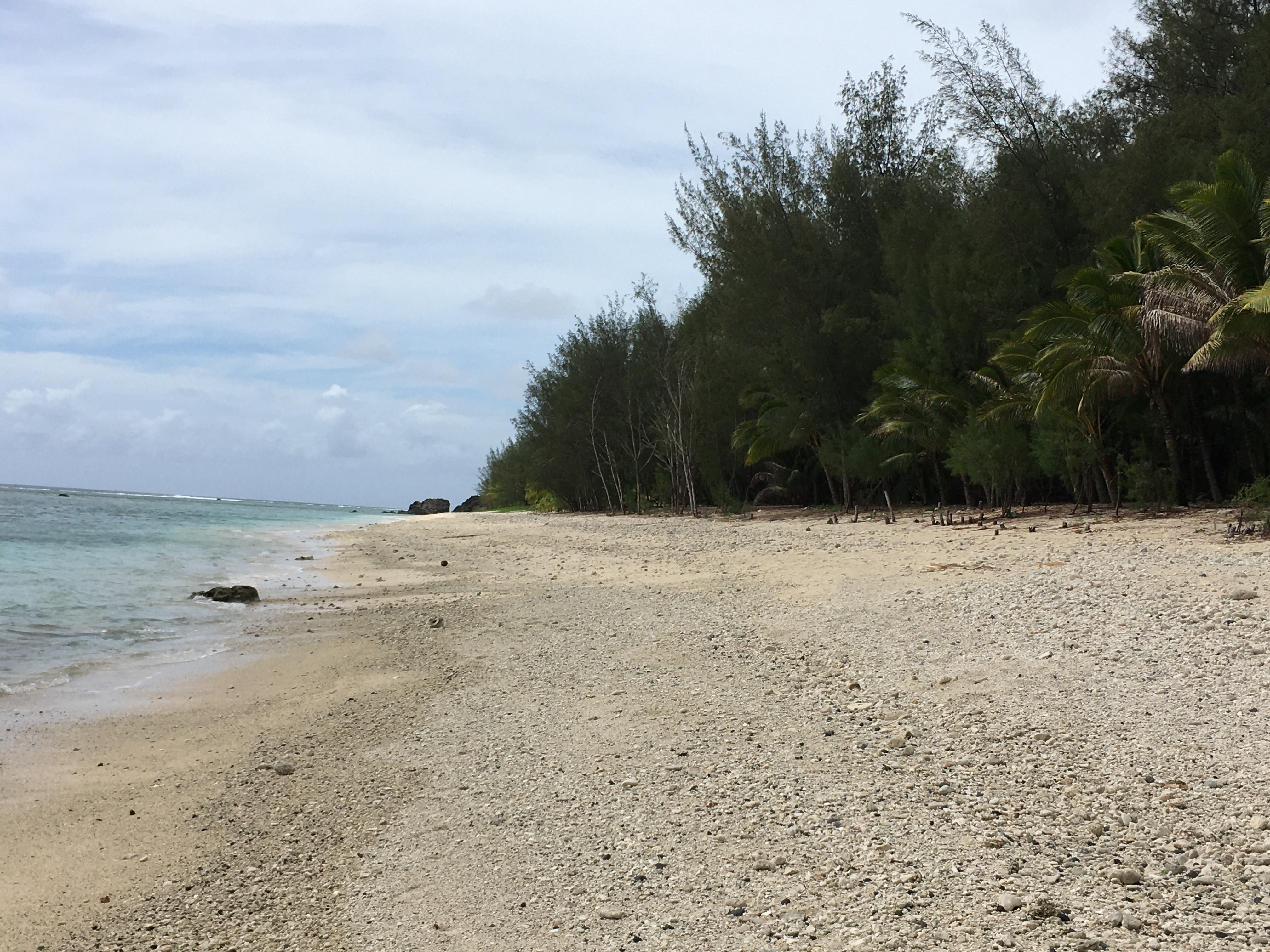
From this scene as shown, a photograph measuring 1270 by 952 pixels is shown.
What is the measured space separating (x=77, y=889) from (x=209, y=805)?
1066mm

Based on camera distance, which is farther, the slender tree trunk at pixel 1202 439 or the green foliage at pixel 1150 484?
the slender tree trunk at pixel 1202 439

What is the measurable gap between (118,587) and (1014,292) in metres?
20.5

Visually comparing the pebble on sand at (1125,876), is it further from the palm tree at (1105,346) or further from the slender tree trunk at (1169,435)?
the slender tree trunk at (1169,435)

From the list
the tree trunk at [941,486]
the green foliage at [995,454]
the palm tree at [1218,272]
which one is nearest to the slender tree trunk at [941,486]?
the tree trunk at [941,486]

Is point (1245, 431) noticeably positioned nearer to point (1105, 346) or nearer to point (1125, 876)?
point (1105, 346)

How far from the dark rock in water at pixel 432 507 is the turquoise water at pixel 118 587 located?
194 ft

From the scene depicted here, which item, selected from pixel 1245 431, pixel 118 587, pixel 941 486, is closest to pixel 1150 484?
pixel 1245 431

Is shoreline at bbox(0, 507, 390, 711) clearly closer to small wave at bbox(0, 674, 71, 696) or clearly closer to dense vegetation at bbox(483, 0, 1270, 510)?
small wave at bbox(0, 674, 71, 696)

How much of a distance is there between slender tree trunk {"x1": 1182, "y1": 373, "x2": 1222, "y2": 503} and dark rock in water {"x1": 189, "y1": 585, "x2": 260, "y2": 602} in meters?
18.2

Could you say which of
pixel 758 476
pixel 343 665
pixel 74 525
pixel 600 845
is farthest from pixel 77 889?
pixel 74 525

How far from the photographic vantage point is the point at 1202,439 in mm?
17922

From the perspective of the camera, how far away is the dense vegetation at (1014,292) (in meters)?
15.9

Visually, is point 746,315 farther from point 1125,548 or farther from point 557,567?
point 1125,548

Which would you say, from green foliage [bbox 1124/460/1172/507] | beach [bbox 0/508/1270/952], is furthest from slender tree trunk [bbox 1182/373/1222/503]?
beach [bbox 0/508/1270/952]
